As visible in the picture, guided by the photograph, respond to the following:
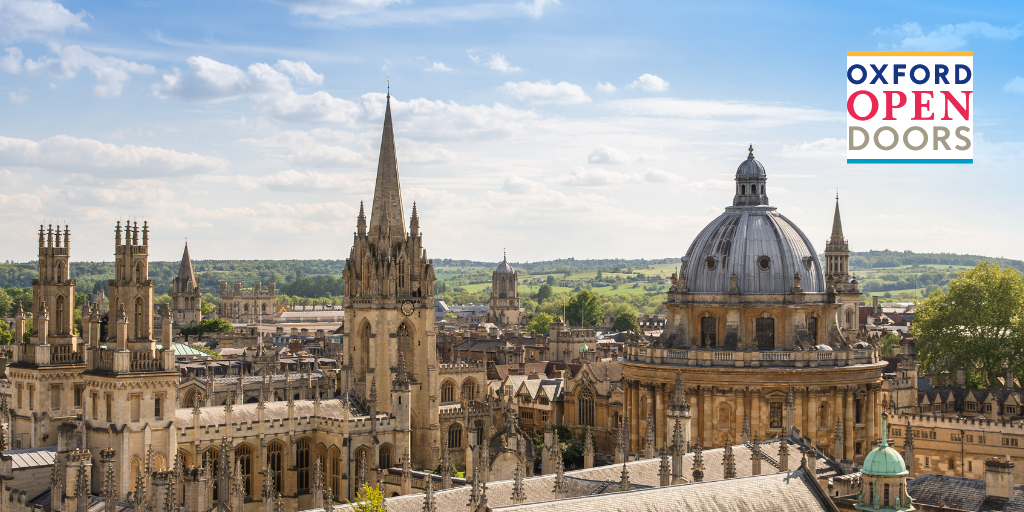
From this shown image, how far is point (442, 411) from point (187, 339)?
75826mm

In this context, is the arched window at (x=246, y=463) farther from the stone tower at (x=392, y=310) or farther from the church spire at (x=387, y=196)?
the church spire at (x=387, y=196)

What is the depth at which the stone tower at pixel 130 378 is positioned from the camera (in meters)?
48.0

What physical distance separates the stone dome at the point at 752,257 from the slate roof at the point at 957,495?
53.8 feet

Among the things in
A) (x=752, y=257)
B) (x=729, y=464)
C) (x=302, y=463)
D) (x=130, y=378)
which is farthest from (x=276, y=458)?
(x=729, y=464)

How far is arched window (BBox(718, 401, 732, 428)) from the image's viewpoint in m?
58.5

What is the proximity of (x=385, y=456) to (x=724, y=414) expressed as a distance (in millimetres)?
17120

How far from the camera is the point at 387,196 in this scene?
77.7m

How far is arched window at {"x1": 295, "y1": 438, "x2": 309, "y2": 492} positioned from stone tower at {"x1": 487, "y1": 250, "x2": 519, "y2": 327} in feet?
411

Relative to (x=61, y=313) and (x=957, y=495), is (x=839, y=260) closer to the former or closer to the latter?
(x=957, y=495)

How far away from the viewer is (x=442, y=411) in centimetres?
8406

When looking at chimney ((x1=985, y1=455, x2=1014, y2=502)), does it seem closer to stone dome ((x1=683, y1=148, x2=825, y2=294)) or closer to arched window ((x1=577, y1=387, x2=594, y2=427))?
stone dome ((x1=683, y1=148, x2=825, y2=294))

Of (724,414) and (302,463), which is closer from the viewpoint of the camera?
(724,414)

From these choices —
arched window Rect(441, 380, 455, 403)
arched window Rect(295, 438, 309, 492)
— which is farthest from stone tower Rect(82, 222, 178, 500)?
arched window Rect(441, 380, 455, 403)

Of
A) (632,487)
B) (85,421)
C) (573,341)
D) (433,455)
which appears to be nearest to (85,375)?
(85,421)
